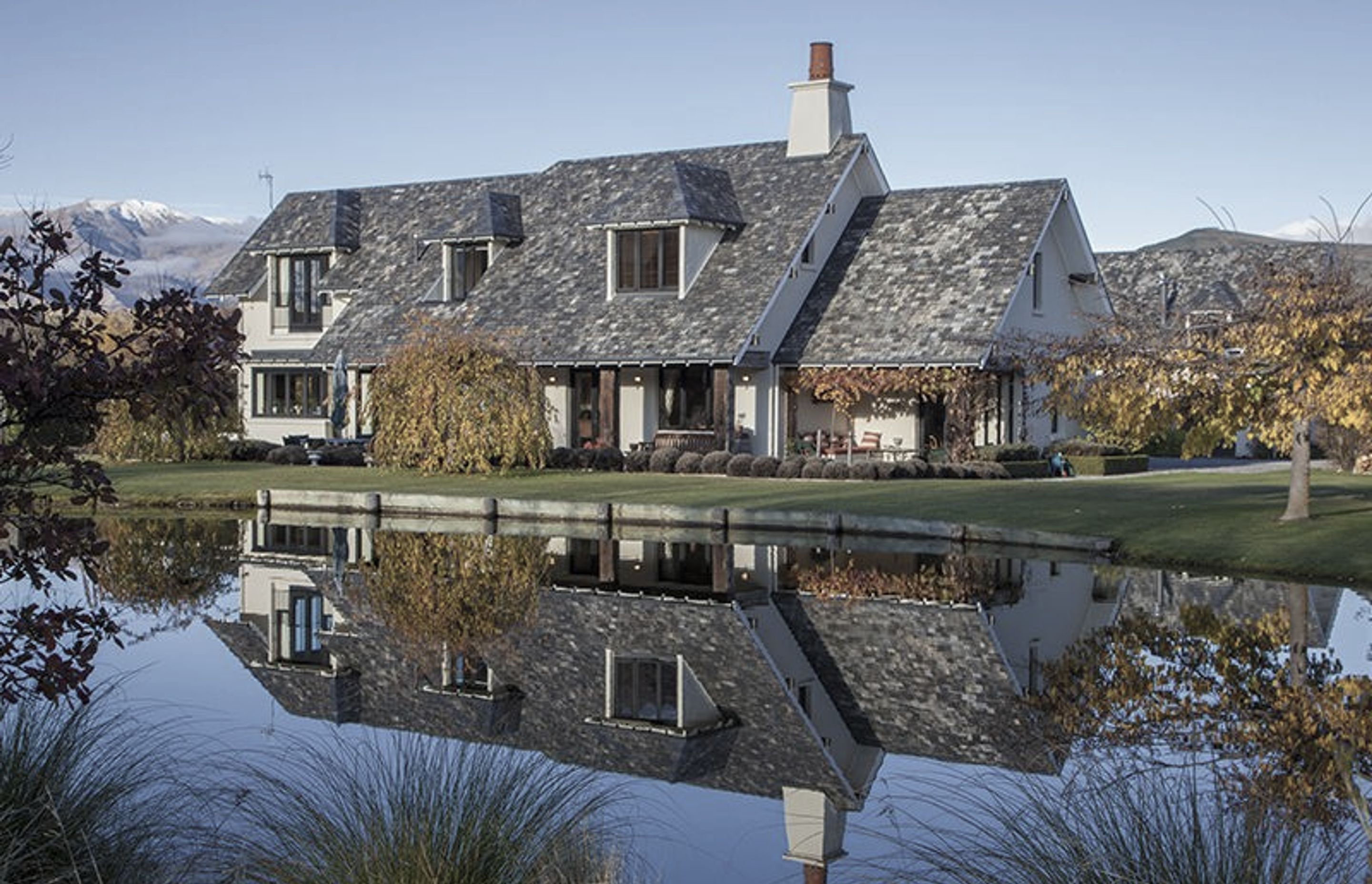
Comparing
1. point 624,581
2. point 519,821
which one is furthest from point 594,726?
point 624,581

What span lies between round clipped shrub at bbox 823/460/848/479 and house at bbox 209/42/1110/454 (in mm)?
3587

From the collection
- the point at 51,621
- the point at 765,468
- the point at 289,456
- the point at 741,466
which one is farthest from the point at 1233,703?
the point at 289,456

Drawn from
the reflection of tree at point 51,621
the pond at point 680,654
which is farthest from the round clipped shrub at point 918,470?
the reflection of tree at point 51,621

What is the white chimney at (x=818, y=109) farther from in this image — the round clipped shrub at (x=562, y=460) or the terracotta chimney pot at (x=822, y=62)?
the round clipped shrub at (x=562, y=460)

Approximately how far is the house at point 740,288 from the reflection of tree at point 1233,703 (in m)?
20.0

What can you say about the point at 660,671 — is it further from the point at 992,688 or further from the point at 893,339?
the point at 893,339

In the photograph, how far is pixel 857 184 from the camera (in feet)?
138

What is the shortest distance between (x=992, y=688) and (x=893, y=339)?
24.0 metres

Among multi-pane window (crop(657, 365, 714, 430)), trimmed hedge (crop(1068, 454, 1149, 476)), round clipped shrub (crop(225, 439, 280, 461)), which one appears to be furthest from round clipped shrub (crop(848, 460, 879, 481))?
round clipped shrub (crop(225, 439, 280, 461))

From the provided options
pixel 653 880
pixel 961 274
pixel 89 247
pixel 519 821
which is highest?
pixel 961 274

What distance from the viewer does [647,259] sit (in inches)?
1591

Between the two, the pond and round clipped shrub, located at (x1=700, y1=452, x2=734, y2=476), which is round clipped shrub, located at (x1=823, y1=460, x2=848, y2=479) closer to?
round clipped shrub, located at (x1=700, y1=452, x2=734, y2=476)

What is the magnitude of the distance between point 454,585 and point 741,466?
15.7 m

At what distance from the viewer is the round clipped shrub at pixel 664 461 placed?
120 feet
